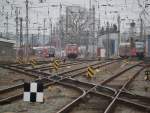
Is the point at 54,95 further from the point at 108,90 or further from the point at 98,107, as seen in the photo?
the point at 98,107

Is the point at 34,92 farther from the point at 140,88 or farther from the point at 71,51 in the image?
the point at 71,51

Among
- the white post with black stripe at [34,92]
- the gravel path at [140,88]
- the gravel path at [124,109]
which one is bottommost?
the gravel path at [140,88]

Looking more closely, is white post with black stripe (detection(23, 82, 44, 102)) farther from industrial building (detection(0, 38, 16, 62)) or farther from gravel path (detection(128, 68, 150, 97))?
industrial building (detection(0, 38, 16, 62))

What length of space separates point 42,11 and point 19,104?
4913cm

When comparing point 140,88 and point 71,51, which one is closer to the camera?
point 140,88

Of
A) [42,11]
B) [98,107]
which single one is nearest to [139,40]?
[42,11]

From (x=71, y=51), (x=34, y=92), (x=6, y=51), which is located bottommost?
(x=71, y=51)

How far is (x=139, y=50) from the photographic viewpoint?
59438 mm

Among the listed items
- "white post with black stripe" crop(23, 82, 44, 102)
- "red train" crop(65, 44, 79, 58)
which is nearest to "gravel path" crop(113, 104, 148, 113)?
"white post with black stripe" crop(23, 82, 44, 102)

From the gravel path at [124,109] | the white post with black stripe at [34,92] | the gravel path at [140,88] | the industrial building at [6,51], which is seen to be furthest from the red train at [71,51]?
the white post with black stripe at [34,92]

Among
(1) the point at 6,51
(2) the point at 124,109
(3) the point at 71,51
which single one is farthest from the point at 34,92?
(3) the point at 71,51

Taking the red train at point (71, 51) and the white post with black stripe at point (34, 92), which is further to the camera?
the red train at point (71, 51)

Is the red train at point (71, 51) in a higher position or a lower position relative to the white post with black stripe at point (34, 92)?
lower

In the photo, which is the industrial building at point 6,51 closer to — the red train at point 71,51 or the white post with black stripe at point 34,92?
the red train at point 71,51
